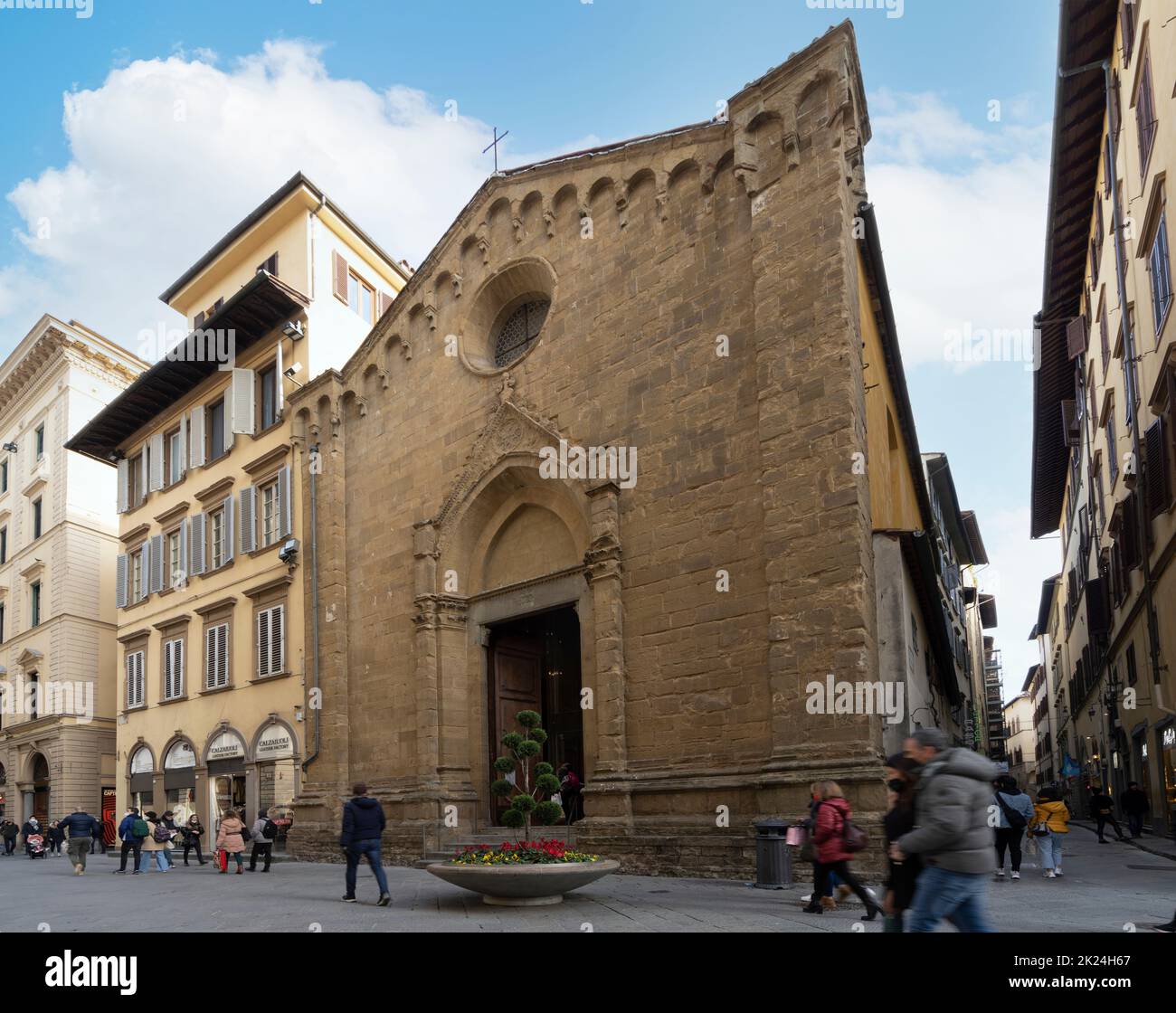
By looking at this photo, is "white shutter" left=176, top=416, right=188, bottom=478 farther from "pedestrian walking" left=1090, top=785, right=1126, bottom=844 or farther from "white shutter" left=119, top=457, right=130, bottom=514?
"pedestrian walking" left=1090, top=785, right=1126, bottom=844

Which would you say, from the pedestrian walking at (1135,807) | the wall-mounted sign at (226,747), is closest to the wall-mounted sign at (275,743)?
the wall-mounted sign at (226,747)

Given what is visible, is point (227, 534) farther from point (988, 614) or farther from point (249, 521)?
point (988, 614)

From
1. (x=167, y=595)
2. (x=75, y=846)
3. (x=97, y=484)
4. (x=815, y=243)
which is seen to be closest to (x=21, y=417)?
(x=97, y=484)

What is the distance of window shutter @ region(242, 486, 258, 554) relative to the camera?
1069 inches

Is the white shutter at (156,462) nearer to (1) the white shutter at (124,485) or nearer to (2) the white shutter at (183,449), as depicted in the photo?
(2) the white shutter at (183,449)

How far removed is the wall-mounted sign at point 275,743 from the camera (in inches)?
976

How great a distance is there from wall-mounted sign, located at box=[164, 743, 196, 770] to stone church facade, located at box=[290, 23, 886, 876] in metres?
7.89

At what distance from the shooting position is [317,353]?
27609 mm

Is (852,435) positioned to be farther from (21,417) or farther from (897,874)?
(21,417)

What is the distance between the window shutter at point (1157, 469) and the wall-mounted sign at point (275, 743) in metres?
18.5

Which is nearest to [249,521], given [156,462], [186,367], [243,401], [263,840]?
[243,401]

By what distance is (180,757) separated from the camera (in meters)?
29.7

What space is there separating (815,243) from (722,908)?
9.18m

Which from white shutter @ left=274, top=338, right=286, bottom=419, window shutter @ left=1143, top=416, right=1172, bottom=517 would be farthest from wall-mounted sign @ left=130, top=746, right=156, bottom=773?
window shutter @ left=1143, top=416, right=1172, bottom=517
